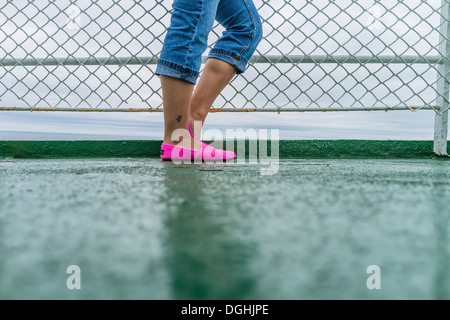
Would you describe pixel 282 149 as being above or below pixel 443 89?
below

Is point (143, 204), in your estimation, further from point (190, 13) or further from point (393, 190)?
→ point (190, 13)

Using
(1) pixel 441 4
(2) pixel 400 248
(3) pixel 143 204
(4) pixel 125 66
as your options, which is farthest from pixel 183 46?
(1) pixel 441 4

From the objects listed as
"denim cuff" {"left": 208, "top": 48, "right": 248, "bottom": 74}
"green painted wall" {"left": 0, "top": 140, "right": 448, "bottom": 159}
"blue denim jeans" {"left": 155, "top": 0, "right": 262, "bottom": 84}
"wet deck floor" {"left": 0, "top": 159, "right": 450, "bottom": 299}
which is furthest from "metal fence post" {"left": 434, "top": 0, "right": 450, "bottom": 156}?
"wet deck floor" {"left": 0, "top": 159, "right": 450, "bottom": 299}

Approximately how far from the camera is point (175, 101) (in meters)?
1.24

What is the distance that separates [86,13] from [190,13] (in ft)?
2.93

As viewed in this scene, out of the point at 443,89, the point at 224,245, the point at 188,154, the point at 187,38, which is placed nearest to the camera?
the point at 224,245

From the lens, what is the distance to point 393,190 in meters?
0.62

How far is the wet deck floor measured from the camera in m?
0.23

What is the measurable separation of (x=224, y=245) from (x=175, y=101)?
0.98 meters

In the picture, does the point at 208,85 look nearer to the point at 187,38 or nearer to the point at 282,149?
the point at 187,38

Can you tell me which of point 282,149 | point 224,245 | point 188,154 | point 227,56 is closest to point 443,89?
point 282,149

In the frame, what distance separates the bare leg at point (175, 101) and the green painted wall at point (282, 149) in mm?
577

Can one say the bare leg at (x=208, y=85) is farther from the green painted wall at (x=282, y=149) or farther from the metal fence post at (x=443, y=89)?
the metal fence post at (x=443, y=89)
